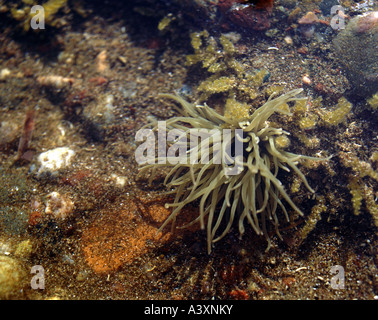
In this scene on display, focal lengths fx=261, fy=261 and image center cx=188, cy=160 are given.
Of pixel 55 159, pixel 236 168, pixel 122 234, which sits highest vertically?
pixel 236 168

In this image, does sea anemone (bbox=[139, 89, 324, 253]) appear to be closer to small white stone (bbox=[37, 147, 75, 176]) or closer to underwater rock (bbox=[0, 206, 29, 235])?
small white stone (bbox=[37, 147, 75, 176])

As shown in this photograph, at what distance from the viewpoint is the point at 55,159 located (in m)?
3.43

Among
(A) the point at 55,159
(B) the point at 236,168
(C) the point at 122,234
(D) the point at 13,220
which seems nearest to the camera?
(B) the point at 236,168

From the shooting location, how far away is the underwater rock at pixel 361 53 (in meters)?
3.46

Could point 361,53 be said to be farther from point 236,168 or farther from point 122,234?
point 122,234

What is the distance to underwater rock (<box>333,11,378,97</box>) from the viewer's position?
3455 mm

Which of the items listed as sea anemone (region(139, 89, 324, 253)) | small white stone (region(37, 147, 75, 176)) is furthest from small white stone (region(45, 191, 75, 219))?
sea anemone (region(139, 89, 324, 253))

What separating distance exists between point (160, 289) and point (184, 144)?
1549mm

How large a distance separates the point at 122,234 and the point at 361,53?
12.8ft

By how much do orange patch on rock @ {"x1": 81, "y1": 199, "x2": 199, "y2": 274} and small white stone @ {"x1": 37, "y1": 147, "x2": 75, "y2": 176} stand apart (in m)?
0.95

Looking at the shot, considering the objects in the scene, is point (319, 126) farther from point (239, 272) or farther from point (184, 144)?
point (239, 272)

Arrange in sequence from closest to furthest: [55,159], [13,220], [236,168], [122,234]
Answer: [236,168] → [122,234] → [13,220] → [55,159]

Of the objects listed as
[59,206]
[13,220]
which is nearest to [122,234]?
[59,206]
